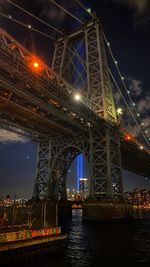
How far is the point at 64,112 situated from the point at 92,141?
7.60 metres

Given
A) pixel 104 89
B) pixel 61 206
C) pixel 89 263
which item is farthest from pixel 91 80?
pixel 89 263

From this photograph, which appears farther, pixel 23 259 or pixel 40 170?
pixel 40 170

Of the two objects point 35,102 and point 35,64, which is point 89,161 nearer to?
point 35,102

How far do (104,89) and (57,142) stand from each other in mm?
12758

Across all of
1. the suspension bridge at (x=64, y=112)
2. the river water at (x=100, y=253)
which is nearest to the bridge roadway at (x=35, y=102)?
the suspension bridge at (x=64, y=112)

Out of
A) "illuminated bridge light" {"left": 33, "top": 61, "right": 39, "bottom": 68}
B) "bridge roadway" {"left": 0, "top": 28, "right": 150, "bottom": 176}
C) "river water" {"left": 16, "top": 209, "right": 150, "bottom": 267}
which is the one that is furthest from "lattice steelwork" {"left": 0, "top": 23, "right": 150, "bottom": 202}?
"river water" {"left": 16, "top": 209, "right": 150, "bottom": 267}

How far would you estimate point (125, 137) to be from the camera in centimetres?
5025

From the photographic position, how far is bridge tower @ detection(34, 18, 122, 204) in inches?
1549

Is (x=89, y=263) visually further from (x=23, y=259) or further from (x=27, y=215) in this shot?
(x=27, y=215)

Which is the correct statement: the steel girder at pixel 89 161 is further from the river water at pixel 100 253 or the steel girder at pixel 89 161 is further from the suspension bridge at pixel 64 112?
the river water at pixel 100 253

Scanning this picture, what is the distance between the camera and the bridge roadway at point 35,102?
25884mm

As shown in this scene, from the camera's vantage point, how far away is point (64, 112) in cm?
3622

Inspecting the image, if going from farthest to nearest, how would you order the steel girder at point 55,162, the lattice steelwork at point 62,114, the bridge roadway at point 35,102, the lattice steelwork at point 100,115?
the steel girder at point 55,162 < the lattice steelwork at point 100,115 < the lattice steelwork at point 62,114 < the bridge roadway at point 35,102

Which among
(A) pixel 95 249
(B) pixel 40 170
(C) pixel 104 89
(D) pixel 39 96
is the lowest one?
(A) pixel 95 249
